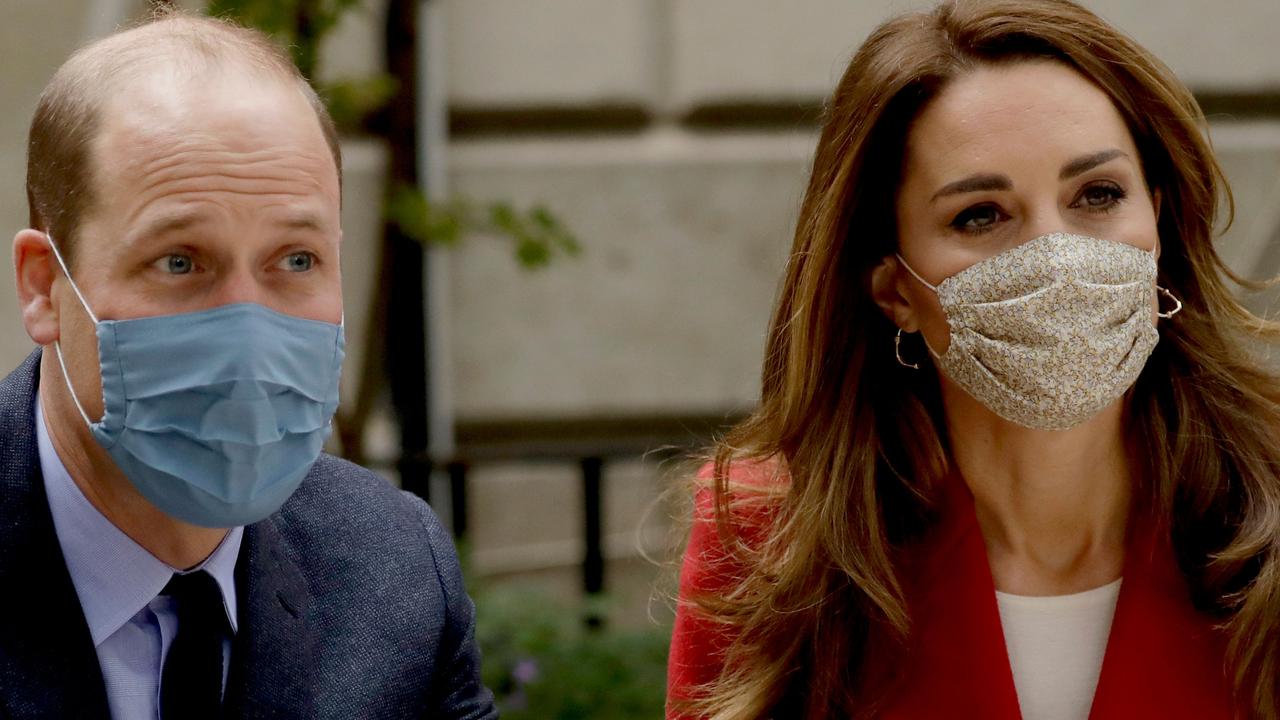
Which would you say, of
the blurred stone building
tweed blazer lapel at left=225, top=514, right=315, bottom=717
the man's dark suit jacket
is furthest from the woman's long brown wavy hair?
the blurred stone building

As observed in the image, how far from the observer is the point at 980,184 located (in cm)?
246

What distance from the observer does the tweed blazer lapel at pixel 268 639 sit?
7.36ft

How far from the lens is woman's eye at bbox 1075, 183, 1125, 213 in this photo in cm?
247

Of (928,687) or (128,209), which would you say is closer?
(128,209)

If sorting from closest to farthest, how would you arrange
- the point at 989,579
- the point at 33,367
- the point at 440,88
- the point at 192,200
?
the point at 192,200
the point at 33,367
the point at 989,579
the point at 440,88

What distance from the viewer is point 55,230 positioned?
6.99ft

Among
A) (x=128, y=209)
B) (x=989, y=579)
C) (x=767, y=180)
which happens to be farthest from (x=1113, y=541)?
(x=767, y=180)

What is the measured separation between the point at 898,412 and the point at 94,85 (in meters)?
1.47

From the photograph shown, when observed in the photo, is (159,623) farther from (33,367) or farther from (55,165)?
(55,165)

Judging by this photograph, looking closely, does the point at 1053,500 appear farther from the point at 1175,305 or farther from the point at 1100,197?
the point at 1100,197

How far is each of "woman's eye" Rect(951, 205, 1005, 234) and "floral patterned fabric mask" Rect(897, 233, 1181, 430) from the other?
0.21 ft

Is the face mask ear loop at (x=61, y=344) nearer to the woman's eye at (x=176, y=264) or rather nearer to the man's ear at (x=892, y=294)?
the woman's eye at (x=176, y=264)

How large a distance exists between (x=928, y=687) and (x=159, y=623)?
49.8 inches

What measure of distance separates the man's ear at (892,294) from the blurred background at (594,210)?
246cm
